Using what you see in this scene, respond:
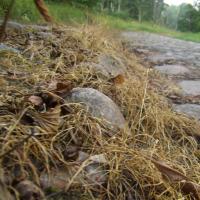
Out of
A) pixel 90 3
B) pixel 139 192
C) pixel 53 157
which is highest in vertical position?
pixel 53 157

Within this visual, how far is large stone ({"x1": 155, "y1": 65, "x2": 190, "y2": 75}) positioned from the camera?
440 cm

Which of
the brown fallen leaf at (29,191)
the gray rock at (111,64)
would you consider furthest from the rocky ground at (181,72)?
the brown fallen leaf at (29,191)

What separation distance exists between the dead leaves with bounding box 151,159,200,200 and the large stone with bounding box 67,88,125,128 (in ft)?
1.01

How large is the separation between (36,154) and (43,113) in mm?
230

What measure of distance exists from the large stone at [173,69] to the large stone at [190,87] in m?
0.40

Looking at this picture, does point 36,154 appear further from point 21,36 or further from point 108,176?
point 21,36

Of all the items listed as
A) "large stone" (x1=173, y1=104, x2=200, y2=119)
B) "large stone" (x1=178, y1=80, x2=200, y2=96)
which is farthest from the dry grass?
"large stone" (x1=178, y1=80, x2=200, y2=96)

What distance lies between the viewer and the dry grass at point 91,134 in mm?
1548

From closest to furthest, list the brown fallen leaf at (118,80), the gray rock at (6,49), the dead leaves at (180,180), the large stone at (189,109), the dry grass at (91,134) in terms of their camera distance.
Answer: the dry grass at (91,134), the dead leaves at (180,180), the brown fallen leaf at (118,80), the gray rock at (6,49), the large stone at (189,109)

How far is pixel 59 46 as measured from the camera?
10.1 ft

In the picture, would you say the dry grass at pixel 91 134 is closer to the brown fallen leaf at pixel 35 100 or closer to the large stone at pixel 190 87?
the brown fallen leaf at pixel 35 100

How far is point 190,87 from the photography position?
12.2 ft

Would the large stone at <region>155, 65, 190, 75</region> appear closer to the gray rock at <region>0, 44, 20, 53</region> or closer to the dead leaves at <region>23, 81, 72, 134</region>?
the gray rock at <region>0, 44, 20, 53</region>

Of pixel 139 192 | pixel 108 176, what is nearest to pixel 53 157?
pixel 108 176
